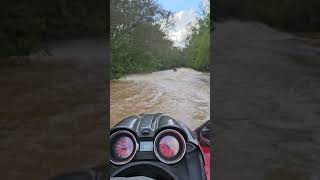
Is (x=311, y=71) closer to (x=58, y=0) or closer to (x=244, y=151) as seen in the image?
(x=244, y=151)

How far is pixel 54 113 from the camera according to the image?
7.89ft

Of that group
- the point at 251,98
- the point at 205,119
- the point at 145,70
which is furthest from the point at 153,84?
the point at 251,98

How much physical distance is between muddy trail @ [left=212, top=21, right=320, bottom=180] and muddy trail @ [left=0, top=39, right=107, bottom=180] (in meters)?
0.68

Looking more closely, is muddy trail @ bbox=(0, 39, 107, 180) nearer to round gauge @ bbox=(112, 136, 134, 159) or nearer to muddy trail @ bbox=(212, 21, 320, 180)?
round gauge @ bbox=(112, 136, 134, 159)

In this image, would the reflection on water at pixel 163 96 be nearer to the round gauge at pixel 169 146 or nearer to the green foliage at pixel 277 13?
the round gauge at pixel 169 146

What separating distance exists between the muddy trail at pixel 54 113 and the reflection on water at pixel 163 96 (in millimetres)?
450

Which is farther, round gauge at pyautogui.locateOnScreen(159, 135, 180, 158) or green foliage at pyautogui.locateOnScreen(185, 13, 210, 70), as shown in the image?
green foliage at pyautogui.locateOnScreen(185, 13, 210, 70)

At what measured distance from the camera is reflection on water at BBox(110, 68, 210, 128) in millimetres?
2896

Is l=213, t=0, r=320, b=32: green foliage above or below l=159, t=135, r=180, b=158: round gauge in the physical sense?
above

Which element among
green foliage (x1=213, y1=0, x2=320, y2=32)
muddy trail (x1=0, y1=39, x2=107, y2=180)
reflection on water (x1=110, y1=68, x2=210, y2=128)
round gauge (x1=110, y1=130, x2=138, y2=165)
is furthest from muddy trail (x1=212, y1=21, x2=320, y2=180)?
muddy trail (x1=0, y1=39, x2=107, y2=180)

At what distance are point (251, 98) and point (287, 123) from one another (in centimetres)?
24

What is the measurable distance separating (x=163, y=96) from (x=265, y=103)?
0.82 metres

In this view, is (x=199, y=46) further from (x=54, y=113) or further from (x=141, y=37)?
(x=54, y=113)

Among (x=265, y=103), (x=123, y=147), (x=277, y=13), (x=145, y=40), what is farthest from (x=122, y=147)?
(x=277, y=13)
